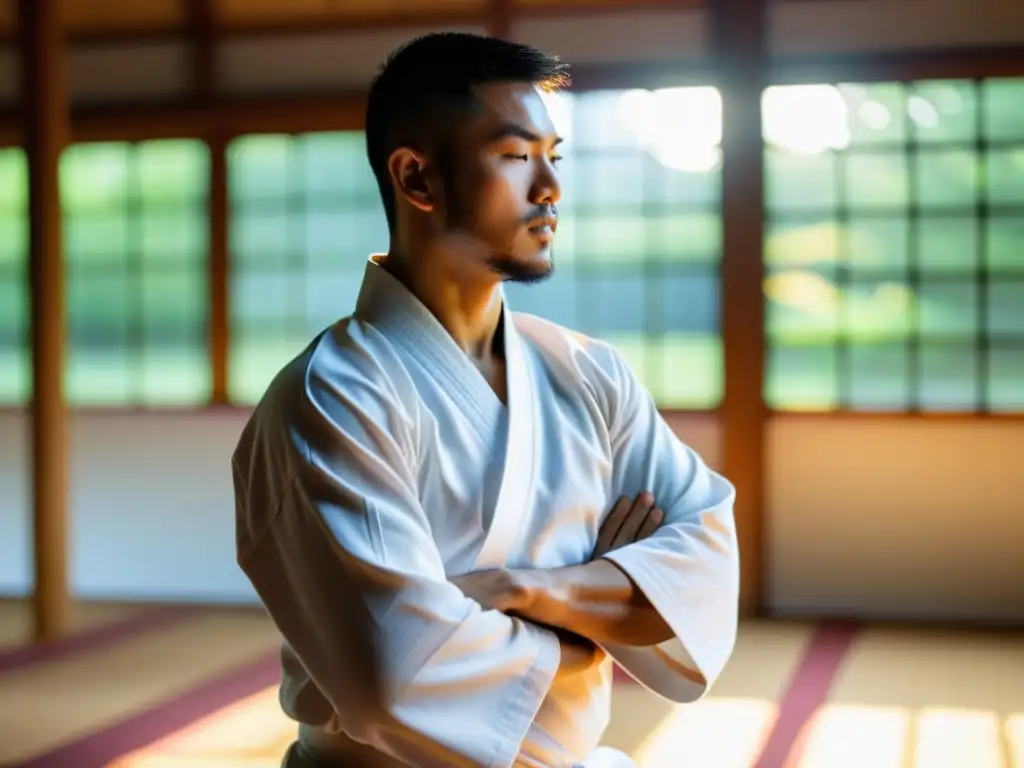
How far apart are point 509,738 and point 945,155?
5023mm

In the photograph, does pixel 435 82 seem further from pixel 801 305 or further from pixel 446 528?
pixel 801 305

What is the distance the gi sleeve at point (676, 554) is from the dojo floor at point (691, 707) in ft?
7.59

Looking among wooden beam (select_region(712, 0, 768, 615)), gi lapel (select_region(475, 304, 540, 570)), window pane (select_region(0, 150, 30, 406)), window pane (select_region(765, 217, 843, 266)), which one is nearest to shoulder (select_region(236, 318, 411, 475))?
gi lapel (select_region(475, 304, 540, 570))

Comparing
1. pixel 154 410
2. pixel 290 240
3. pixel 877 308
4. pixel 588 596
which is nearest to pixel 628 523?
pixel 588 596

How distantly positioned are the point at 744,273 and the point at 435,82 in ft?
15.5

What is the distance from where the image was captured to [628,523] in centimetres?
129

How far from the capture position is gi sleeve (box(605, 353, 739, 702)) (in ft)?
4.08

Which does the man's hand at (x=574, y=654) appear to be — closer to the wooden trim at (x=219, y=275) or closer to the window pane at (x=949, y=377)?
the window pane at (x=949, y=377)

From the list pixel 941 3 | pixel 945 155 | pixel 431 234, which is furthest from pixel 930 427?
pixel 431 234

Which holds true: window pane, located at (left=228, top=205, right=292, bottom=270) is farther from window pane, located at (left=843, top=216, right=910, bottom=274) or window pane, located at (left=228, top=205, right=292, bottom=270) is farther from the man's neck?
the man's neck

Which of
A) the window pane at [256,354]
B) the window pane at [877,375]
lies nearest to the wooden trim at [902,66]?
the window pane at [877,375]

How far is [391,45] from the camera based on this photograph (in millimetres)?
A: 6062

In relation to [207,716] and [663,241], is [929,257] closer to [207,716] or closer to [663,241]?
[663,241]

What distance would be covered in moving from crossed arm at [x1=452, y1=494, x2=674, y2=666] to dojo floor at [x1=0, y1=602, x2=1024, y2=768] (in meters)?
2.39
